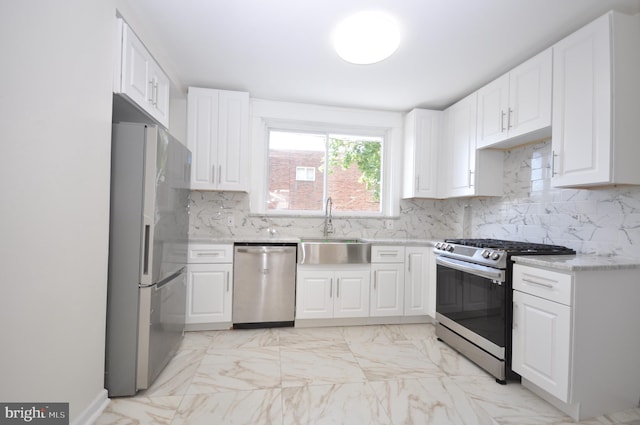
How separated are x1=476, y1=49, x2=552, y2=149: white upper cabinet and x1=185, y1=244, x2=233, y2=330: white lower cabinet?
108 inches

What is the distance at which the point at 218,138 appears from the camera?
3094 millimetres

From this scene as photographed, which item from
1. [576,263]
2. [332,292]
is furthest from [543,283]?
[332,292]

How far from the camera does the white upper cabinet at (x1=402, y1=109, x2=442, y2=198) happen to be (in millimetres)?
3480

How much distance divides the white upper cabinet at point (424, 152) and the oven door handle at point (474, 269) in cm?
99

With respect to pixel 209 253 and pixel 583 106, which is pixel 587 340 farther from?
pixel 209 253

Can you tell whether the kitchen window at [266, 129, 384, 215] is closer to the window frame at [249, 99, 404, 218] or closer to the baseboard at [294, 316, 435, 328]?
the window frame at [249, 99, 404, 218]

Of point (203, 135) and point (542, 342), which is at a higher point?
point (203, 135)

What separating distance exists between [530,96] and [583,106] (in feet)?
1.45

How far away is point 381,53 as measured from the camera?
6.88 ft

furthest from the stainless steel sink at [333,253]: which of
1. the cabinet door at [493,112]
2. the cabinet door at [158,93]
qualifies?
the cabinet door at [158,93]

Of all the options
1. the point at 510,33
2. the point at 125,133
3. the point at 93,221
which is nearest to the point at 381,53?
the point at 510,33

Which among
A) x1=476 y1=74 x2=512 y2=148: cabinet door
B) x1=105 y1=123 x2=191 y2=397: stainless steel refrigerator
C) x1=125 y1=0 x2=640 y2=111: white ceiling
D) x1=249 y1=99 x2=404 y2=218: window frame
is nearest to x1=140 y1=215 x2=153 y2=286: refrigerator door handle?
x1=105 y1=123 x2=191 y2=397: stainless steel refrigerator

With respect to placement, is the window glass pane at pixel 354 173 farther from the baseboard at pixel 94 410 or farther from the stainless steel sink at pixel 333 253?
the baseboard at pixel 94 410

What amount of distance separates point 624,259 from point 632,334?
47cm
